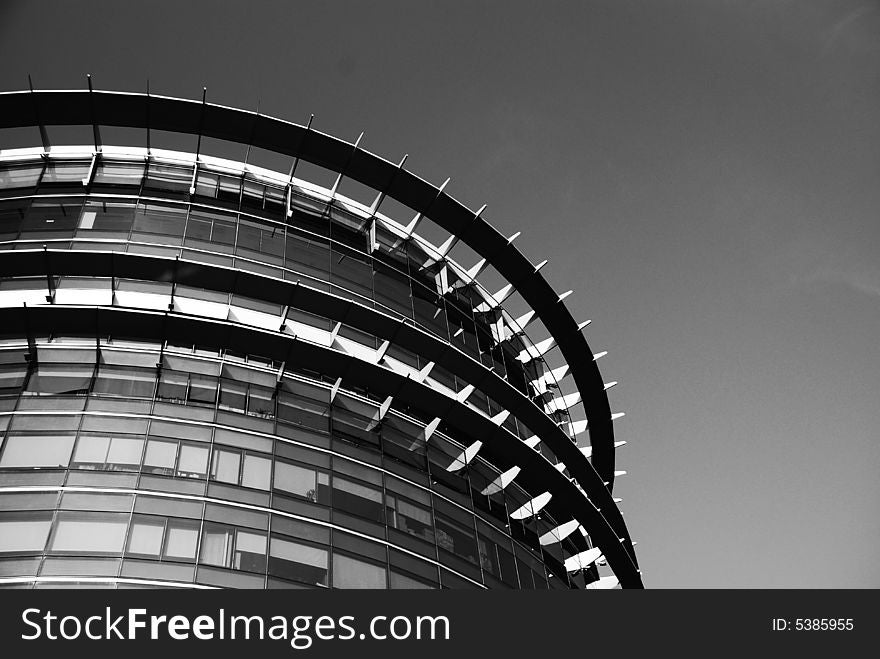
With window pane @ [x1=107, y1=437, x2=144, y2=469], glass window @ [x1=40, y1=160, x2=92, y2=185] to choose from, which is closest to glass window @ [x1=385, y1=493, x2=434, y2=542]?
window pane @ [x1=107, y1=437, x2=144, y2=469]

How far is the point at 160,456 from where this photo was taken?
82.3 ft

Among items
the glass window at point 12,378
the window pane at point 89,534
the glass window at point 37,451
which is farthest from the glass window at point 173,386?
the window pane at point 89,534

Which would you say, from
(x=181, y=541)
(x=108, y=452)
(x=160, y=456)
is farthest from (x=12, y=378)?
(x=181, y=541)

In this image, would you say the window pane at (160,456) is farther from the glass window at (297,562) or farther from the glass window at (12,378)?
the glass window at (12,378)

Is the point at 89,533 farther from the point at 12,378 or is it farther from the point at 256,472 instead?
the point at 12,378

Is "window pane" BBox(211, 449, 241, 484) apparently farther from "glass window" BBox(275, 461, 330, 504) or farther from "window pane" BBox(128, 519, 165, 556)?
"window pane" BBox(128, 519, 165, 556)

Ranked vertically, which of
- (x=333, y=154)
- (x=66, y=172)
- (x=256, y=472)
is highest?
(x=333, y=154)

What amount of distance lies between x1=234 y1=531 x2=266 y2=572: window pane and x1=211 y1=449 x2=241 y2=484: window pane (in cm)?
183

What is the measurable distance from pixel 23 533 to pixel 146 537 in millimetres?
2787

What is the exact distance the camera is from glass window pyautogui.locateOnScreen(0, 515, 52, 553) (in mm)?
22328

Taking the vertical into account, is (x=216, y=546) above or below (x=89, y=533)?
below
